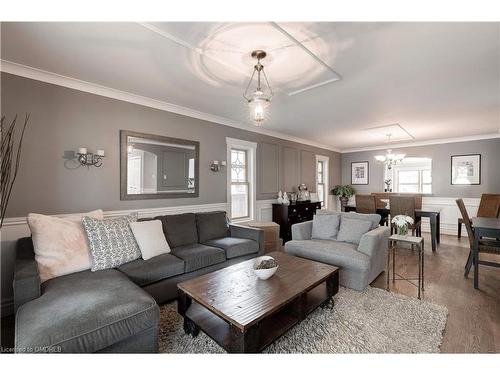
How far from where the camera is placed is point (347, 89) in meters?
2.89

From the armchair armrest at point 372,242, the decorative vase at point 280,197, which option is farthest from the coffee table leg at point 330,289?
Result: the decorative vase at point 280,197

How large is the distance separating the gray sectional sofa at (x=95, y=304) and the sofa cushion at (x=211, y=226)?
70 centimetres

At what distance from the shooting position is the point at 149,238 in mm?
2506

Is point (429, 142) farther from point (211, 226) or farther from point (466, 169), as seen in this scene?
point (211, 226)

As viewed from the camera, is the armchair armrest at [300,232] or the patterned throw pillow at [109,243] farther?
the armchair armrest at [300,232]

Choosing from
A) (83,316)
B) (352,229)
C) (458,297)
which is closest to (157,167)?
(83,316)

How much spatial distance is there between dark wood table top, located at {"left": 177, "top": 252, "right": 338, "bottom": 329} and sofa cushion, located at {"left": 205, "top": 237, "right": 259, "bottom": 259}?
61 cm

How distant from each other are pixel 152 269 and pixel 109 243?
492 millimetres

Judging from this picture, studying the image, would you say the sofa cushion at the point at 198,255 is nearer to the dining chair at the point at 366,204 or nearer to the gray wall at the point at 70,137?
the gray wall at the point at 70,137

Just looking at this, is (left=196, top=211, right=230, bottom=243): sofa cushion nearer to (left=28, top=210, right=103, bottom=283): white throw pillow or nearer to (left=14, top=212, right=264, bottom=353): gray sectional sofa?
(left=14, top=212, right=264, bottom=353): gray sectional sofa

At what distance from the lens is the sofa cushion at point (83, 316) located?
3.95 feet

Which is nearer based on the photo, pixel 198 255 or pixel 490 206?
pixel 198 255
